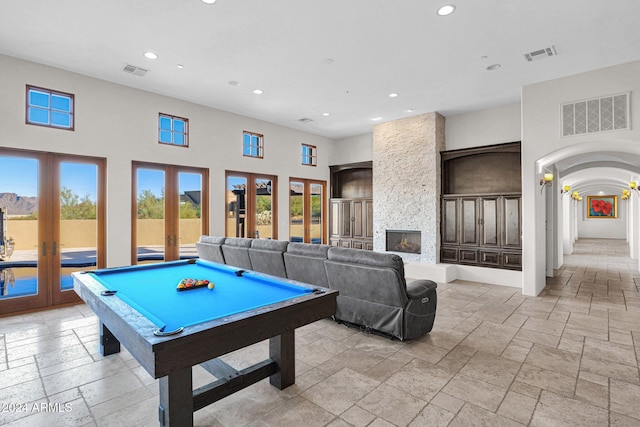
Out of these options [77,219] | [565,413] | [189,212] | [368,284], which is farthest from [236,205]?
[565,413]

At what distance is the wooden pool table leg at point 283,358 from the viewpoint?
2742 millimetres

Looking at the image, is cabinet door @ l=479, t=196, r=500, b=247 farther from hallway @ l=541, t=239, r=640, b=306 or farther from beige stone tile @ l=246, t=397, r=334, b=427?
beige stone tile @ l=246, t=397, r=334, b=427

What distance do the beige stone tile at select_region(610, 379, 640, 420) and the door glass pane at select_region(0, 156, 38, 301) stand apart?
7.33 metres

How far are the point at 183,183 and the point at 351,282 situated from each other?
4664 mm

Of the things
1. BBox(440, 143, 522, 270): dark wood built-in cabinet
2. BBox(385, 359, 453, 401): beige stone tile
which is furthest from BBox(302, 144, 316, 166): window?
BBox(385, 359, 453, 401): beige stone tile

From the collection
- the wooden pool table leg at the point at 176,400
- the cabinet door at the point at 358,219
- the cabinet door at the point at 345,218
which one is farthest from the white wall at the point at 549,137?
the wooden pool table leg at the point at 176,400

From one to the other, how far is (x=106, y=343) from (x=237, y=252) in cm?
220

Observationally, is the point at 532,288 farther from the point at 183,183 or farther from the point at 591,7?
the point at 183,183

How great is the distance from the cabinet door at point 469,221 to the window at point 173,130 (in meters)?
6.38

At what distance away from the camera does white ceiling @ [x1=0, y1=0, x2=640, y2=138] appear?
146 inches

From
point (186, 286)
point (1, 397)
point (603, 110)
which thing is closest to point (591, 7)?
point (603, 110)

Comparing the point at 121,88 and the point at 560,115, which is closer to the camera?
the point at 560,115

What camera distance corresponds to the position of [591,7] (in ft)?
12.0

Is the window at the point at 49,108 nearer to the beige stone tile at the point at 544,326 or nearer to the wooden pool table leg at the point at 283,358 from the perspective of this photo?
the wooden pool table leg at the point at 283,358
